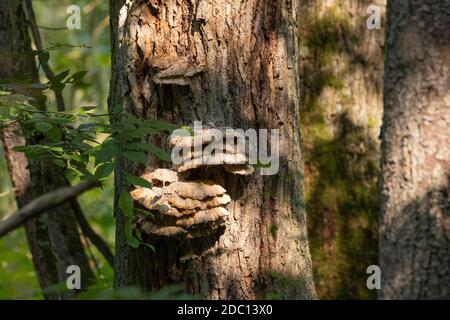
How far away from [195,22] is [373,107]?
10.9ft

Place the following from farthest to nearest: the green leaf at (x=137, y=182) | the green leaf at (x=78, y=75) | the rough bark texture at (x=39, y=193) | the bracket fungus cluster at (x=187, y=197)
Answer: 1. the rough bark texture at (x=39, y=193)
2. the green leaf at (x=78, y=75)
3. the bracket fungus cluster at (x=187, y=197)
4. the green leaf at (x=137, y=182)

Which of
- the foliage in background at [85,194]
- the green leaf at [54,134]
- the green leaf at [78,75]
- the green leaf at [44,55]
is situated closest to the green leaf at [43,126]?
the green leaf at [54,134]

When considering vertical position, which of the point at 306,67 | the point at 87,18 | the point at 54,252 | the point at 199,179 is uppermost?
the point at 87,18

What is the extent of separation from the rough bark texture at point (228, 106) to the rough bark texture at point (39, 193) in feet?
6.69

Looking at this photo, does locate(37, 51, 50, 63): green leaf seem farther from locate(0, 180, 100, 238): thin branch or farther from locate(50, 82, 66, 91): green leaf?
locate(0, 180, 100, 238): thin branch

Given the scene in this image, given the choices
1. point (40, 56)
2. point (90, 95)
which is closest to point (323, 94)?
point (40, 56)

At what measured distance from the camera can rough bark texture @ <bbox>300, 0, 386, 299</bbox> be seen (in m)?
5.96

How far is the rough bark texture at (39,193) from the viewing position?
5137mm

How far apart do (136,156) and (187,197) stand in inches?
13.0

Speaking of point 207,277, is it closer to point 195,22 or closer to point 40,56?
point 195,22

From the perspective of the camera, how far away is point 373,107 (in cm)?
616

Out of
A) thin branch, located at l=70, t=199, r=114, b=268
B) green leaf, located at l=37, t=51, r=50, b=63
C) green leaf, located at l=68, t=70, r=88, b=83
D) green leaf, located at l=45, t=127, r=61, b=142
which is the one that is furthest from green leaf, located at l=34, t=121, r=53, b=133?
thin branch, located at l=70, t=199, r=114, b=268

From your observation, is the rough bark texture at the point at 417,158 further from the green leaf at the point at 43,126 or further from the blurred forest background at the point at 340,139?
the green leaf at the point at 43,126

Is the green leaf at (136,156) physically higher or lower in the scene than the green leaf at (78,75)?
lower
